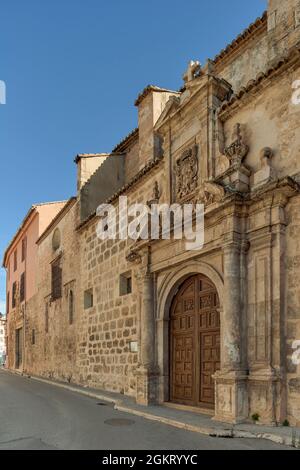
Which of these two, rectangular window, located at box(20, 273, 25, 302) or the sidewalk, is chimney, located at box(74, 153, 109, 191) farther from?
rectangular window, located at box(20, 273, 25, 302)

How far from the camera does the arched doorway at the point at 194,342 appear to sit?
739 centimetres

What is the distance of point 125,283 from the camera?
11.1 metres

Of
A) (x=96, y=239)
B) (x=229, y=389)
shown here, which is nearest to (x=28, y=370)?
(x=96, y=239)

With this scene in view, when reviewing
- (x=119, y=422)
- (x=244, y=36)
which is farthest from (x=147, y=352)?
(x=244, y=36)

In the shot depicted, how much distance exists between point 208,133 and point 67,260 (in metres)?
8.97

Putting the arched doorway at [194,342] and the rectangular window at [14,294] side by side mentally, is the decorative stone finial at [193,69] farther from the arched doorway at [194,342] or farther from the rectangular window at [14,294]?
the rectangular window at [14,294]

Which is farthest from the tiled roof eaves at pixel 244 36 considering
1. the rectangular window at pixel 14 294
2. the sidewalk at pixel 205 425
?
the rectangular window at pixel 14 294

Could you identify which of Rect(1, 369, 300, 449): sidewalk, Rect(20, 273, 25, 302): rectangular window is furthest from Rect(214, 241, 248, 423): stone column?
Rect(20, 273, 25, 302): rectangular window

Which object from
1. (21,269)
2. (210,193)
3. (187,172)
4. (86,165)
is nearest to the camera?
(210,193)

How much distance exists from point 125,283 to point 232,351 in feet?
16.6

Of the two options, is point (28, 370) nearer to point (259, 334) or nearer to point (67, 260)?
point (67, 260)

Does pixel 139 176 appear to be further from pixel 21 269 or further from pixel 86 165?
pixel 21 269

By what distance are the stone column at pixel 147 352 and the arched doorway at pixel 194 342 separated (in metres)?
0.36

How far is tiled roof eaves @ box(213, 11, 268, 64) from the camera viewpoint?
8484 millimetres
